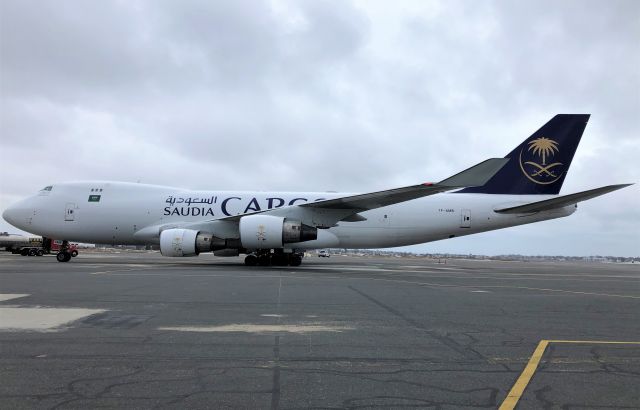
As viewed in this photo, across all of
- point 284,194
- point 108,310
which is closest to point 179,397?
point 108,310

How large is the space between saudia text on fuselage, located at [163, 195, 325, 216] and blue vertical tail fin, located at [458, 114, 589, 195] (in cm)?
932

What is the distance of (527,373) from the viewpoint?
170 inches

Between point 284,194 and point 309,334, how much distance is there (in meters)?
18.0

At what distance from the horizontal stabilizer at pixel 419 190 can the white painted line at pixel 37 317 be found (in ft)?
42.2

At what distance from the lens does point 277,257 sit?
878 inches

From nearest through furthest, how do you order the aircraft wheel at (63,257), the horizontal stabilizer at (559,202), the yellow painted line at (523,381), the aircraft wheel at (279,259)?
the yellow painted line at (523,381) < the horizontal stabilizer at (559,202) < the aircraft wheel at (279,259) < the aircraft wheel at (63,257)

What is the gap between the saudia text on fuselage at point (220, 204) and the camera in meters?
22.9

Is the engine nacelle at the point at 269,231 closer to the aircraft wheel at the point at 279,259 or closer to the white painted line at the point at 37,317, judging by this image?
the aircraft wheel at the point at 279,259

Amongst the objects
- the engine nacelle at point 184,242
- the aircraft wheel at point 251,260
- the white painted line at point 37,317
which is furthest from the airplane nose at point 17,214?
the white painted line at point 37,317

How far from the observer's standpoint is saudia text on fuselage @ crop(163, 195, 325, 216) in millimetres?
22938

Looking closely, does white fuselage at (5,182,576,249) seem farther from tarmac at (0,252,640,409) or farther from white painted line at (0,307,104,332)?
white painted line at (0,307,104,332)

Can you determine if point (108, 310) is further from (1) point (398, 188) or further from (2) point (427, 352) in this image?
(1) point (398, 188)

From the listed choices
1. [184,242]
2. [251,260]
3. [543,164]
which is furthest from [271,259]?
[543,164]

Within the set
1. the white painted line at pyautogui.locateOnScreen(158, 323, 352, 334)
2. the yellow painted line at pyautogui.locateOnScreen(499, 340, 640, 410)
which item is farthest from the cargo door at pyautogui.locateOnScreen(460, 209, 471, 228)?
the white painted line at pyautogui.locateOnScreen(158, 323, 352, 334)
